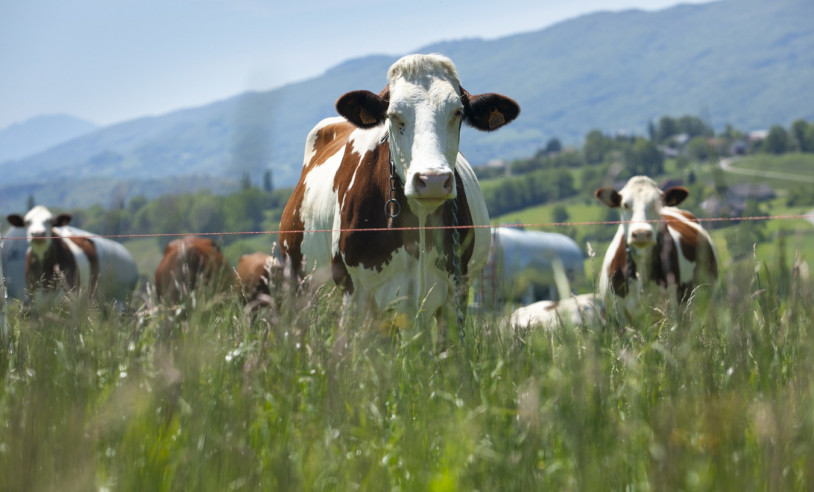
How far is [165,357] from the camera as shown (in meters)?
3.05

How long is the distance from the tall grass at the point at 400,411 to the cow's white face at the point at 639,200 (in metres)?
7.05

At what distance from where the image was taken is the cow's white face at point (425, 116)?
5457 millimetres

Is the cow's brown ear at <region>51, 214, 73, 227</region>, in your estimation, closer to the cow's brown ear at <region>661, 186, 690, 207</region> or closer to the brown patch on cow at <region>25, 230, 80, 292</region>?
the brown patch on cow at <region>25, 230, 80, 292</region>

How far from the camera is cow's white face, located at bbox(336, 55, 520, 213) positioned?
5.46 metres

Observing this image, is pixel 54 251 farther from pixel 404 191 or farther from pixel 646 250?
pixel 404 191

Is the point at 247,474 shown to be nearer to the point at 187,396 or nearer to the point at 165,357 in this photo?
the point at 187,396

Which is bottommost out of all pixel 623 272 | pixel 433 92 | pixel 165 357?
pixel 623 272

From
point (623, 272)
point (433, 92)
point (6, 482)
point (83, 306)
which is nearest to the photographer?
point (6, 482)

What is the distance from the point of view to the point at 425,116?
5891 mm

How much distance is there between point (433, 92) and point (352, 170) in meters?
1.10

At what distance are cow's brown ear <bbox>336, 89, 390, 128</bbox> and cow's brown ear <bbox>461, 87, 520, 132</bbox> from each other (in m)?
0.64

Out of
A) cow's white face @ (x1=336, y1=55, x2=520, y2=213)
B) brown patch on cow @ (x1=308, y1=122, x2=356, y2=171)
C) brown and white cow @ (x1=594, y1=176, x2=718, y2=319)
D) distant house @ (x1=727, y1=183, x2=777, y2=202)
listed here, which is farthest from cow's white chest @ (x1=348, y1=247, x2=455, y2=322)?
brown and white cow @ (x1=594, y1=176, x2=718, y2=319)

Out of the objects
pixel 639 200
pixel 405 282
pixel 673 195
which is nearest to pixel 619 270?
pixel 639 200

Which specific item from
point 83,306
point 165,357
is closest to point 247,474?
point 165,357
